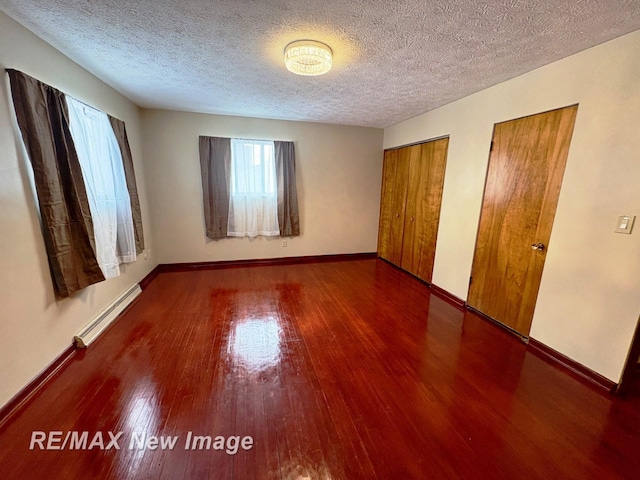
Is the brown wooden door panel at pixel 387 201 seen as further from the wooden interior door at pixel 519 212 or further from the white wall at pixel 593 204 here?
the white wall at pixel 593 204

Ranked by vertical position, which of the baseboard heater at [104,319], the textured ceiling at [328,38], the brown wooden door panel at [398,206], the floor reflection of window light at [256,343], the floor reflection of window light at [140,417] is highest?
the textured ceiling at [328,38]

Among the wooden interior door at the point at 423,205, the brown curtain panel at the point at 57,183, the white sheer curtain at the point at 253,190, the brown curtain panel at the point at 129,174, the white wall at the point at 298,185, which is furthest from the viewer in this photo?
the white sheer curtain at the point at 253,190

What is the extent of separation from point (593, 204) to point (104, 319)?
13.8 feet

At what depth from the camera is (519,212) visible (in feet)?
7.89

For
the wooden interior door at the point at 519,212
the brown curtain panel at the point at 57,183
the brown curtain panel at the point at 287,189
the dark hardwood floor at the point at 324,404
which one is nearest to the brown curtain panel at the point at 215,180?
the brown curtain panel at the point at 287,189

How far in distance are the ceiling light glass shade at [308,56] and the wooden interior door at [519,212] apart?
1871mm

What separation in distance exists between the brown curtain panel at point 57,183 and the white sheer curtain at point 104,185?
6.6 inches

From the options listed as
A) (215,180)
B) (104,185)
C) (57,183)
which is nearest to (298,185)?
(215,180)

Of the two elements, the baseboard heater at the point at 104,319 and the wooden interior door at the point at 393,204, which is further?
the wooden interior door at the point at 393,204

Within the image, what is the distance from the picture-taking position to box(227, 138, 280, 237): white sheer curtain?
400 centimetres

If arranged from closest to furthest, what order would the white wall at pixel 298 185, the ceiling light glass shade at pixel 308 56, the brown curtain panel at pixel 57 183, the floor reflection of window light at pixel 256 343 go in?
the brown curtain panel at pixel 57 183, the ceiling light glass shade at pixel 308 56, the floor reflection of window light at pixel 256 343, the white wall at pixel 298 185

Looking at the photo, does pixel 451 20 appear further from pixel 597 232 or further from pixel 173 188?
pixel 173 188

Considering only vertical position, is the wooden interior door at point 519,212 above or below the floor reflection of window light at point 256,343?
above

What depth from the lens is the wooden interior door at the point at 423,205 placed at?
3.43m
